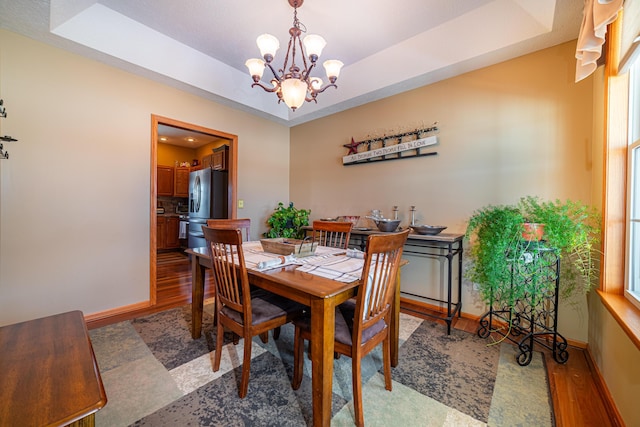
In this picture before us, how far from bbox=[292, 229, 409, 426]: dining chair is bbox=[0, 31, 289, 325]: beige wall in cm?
231

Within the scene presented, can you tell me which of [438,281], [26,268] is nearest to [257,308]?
[438,281]

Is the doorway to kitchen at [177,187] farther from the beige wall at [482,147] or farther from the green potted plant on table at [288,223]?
the beige wall at [482,147]

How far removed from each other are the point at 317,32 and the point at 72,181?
9.18ft

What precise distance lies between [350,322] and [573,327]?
80.3 inches

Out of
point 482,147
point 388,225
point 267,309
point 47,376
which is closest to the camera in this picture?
point 47,376

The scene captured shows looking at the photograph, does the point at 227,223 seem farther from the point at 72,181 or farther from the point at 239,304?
the point at 72,181

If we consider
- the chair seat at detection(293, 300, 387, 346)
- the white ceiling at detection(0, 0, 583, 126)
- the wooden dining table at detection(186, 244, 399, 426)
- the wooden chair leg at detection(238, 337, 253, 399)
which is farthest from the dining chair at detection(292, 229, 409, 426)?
the white ceiling at detection(0, 0, 583, 126)

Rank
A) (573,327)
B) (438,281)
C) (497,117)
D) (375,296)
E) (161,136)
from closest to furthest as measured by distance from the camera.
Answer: (375,296) < (573,327) < (497,117) < (438,281) < (161,136)

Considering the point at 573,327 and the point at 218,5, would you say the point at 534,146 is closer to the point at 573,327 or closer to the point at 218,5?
the point at 573,327

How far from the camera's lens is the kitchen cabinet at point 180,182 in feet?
20.8

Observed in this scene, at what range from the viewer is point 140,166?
281 cm

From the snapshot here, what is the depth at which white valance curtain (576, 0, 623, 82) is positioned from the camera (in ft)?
3.81

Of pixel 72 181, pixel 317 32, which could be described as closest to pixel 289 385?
pixel 72 181

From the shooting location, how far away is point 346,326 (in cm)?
144
